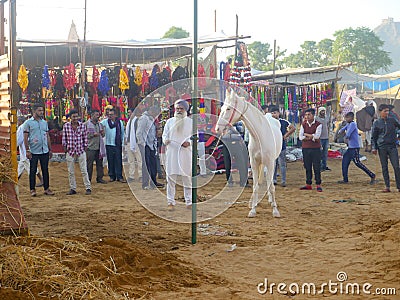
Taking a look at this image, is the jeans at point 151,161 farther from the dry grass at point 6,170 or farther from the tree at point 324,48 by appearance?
the tree at point 324,48

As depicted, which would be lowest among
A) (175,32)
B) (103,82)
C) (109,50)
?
(103,82)

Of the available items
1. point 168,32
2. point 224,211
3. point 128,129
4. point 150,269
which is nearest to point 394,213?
point 224,211

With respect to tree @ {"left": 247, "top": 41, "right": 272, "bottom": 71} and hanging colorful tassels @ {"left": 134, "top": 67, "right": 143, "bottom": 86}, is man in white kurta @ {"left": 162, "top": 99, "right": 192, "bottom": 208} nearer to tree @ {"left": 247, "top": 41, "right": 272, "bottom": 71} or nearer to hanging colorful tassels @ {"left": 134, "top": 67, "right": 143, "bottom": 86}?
hanging colorful tassels @ {"left": 134, "top": 67, "right": 143, "bottom": 86}

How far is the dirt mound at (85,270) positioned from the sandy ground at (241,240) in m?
0.02

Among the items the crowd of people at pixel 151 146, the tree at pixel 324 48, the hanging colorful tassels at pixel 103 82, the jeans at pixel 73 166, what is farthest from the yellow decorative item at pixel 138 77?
the tree at pixel 324 48

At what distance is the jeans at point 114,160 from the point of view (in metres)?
13.0

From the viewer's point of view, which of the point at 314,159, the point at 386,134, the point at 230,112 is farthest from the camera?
the point at 314,159

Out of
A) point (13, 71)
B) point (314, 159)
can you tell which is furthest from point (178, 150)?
point (314, 159)

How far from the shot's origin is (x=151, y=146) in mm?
11953

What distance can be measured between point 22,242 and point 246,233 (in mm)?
3296

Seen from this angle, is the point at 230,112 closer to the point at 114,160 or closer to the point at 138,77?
the point at 114,160

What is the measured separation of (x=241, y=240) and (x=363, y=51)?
5310cm

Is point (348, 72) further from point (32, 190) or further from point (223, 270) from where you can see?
point (223, 270)

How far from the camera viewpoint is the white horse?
8.64 metres
